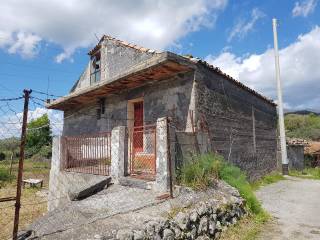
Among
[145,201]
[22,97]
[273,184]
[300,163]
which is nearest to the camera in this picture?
[22,97]

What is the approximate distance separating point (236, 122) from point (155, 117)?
3.22 m

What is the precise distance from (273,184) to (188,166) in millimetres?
7115

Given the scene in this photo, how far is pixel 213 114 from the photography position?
10.1 metres

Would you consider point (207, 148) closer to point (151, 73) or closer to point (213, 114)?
point (213, 114)

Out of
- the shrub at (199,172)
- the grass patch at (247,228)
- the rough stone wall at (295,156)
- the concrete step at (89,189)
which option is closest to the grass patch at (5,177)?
the concrete step at (89,189)

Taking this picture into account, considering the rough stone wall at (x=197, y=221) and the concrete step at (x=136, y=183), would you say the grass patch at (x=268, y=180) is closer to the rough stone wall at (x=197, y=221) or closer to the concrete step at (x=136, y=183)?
the rough stone wall at (x=197, y=221)

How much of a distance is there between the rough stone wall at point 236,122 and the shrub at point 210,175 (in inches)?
61.9

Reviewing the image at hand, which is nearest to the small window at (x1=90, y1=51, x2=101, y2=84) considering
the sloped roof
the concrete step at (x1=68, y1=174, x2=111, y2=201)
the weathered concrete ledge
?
the sloped roof

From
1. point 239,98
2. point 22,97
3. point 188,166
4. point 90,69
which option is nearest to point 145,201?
point 188,166

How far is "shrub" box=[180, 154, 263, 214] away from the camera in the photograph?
291 inches

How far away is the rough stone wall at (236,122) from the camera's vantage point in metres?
9.84

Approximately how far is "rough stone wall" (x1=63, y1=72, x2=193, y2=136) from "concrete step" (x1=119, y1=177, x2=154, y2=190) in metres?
2.45

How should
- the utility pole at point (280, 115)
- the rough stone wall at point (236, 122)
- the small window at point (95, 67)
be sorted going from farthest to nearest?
the utility pole at point (280, 115) → the small window at point (95, 67) → the rough stone wall at point (236, 122)

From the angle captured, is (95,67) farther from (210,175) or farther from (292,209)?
(292,209)
